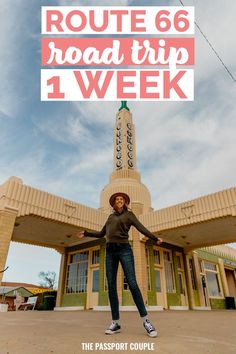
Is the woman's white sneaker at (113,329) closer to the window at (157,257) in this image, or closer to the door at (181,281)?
the window at (157,257)

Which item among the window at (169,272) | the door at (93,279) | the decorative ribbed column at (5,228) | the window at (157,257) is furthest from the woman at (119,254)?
the window at (169,272)

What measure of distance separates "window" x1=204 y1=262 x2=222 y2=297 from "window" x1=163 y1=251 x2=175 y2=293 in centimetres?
527

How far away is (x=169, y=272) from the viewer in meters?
15.5

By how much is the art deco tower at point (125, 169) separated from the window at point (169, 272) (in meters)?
3.61

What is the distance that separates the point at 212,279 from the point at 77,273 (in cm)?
1129

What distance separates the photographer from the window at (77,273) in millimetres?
15061

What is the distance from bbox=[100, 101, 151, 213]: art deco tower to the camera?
18.6 meters

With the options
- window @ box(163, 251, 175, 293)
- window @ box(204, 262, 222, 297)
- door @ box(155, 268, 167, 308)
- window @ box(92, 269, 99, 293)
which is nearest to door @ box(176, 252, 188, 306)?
window @ box(163, 251, 175, 293)

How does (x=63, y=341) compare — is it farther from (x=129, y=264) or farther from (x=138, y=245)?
(x=138, y=245)

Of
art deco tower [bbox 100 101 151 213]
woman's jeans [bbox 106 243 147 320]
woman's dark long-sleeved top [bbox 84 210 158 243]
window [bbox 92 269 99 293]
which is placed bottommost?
woman's jeans [bbox 106 243 147 320]

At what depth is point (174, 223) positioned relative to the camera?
1252 cm

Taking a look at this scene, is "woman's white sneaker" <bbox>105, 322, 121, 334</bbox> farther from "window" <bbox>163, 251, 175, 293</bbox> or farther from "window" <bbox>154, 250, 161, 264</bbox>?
"window" <bbox>163, 251, 175, 293</bbox>

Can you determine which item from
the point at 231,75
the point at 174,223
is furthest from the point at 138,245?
the point at 231,75

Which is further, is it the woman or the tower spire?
the tower spire
